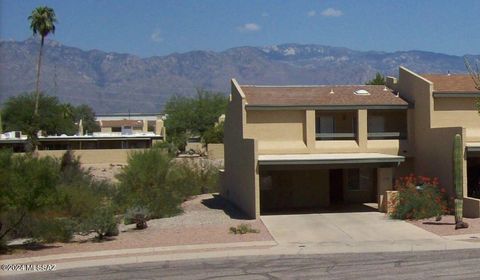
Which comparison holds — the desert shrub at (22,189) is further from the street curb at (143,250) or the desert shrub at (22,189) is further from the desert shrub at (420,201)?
the desert shrub at (420,201)

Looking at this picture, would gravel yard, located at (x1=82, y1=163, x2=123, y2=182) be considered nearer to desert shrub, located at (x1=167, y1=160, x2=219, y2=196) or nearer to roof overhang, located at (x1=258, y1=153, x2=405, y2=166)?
desert shrub, located at (x1=167, y1=160, x2=219, y2=196)

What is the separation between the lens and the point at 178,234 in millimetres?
26969

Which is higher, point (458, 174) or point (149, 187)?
point (458, 174)

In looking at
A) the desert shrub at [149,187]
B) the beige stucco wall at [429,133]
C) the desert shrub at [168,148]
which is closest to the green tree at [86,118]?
the desert shrub at [168,148]

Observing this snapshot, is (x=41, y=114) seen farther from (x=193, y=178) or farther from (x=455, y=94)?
(x=455, y=94)

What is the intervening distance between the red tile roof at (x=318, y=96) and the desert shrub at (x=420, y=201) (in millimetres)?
6113

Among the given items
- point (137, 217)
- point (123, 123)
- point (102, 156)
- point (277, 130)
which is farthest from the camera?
point (123, 123)

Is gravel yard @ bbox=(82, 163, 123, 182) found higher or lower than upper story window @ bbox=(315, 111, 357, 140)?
lower

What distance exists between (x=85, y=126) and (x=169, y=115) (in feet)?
129

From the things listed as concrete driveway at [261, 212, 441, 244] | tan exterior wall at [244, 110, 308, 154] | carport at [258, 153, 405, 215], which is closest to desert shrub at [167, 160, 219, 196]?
carport at [258, 153, 405, 215]

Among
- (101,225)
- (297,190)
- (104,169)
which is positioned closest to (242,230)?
(101,225)

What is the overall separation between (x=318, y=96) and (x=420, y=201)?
9.50 metres

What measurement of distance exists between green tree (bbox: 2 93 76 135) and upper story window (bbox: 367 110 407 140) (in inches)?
2351

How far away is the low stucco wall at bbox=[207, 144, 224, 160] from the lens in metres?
74.2
